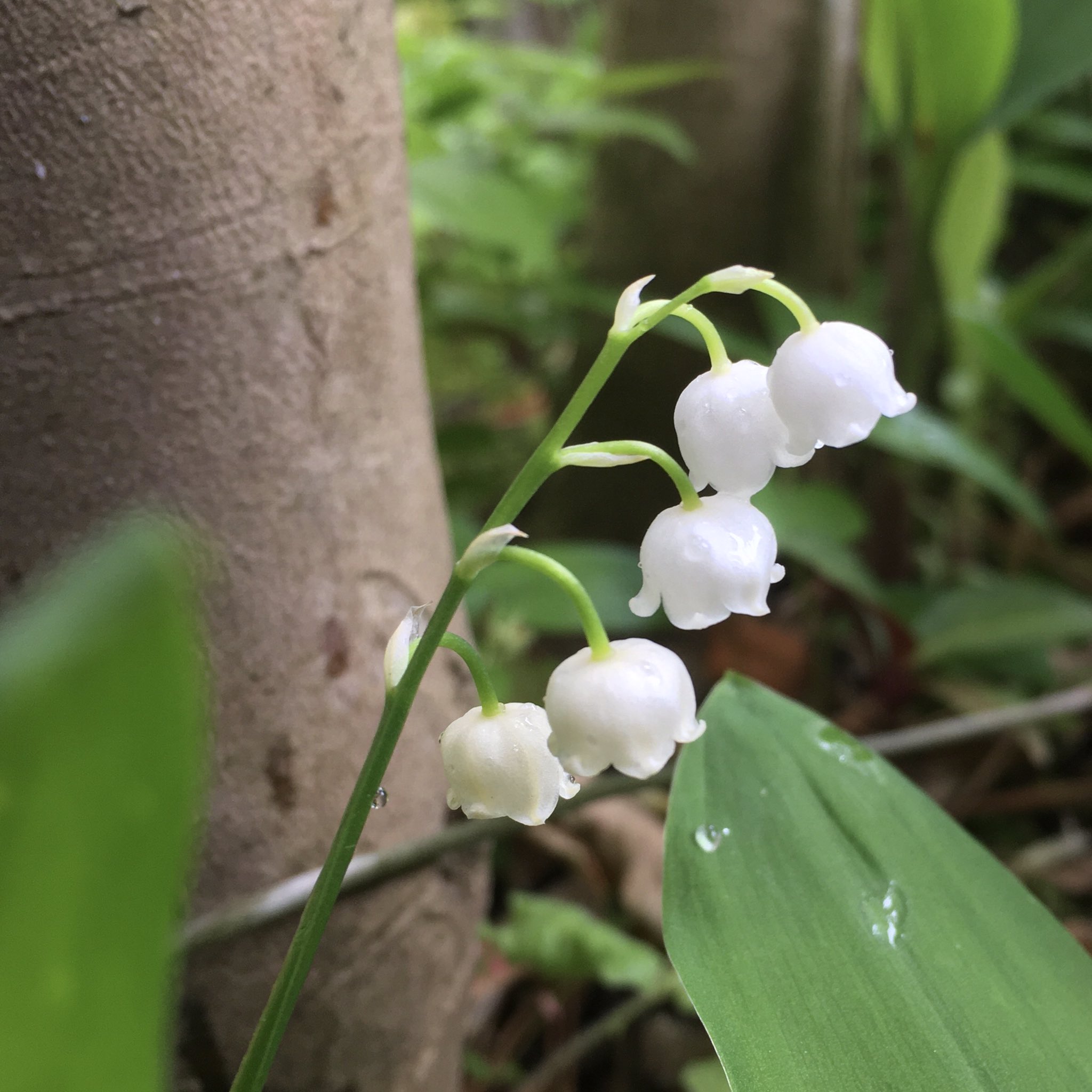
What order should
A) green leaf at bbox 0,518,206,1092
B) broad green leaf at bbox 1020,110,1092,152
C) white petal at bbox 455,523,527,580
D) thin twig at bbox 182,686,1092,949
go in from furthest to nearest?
1. broad green leaf at bbox 1020,110,1092,152
2. thin twig at bbox 182,686,1092,949
3. white petal at bbox 455,523,527,580
4. green leaf at bbox 0,518,206,1092

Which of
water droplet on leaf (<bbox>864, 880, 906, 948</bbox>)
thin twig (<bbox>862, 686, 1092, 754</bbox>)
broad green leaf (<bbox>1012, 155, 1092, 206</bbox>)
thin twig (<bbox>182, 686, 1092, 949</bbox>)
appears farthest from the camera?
broad green leaf (<bbox>1012, 155, 1092, 206</bbox>)

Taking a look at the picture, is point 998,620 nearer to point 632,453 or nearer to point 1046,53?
point 1046,53

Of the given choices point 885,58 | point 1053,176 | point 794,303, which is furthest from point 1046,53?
point 794,303

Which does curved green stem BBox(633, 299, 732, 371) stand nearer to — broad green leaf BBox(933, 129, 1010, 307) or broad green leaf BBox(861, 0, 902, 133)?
broad green leaf BBox(933, 129, 1010, 307)

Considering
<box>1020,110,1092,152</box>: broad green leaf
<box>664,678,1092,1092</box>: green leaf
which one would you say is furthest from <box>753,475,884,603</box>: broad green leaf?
<box>1020,110,1092,152</box>: broad green leaf

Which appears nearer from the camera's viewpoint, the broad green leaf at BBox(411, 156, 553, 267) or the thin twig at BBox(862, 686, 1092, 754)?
the thin twig at BBox(862, 686, 1092, 754)

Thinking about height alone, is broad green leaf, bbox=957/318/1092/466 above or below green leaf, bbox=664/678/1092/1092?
below

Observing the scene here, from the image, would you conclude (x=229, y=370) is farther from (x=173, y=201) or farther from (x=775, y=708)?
(x=775, y=708)

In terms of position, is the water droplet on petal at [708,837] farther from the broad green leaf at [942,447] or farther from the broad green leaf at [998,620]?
the broad green leaf at [998,620]

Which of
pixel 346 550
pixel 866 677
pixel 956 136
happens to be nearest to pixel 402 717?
pixel 346 550
